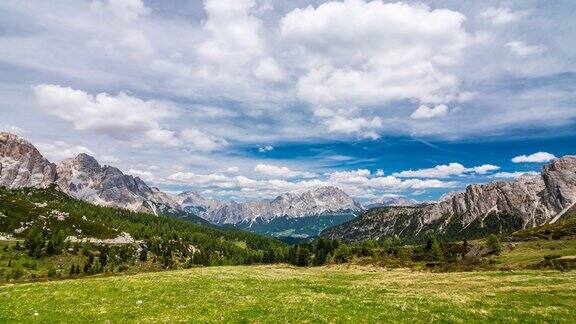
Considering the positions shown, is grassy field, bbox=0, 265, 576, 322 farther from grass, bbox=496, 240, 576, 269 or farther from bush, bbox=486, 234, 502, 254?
bush, bbox=486, 234, 502, 254

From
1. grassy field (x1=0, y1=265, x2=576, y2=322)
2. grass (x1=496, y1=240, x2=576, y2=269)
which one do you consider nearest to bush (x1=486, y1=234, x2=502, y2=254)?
grass (x1=496, y1=240, x2=576, y2=269)

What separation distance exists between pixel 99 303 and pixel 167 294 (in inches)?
248

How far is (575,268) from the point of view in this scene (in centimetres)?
5816

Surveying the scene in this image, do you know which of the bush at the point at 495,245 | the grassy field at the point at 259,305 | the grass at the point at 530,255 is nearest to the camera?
the grassy field at the point at 259,305

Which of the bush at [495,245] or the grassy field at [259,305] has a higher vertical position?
the bush at [495,245]

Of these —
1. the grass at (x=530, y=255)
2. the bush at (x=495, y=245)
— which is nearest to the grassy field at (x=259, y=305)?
the grass at (x=530, y=255)

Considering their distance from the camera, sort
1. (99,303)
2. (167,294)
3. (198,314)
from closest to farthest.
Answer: (198,314) → (99,303) → (167,294)

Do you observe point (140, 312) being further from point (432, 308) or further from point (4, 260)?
point (4, 260)

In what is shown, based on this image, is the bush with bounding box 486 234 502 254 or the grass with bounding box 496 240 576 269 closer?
the grass with bounding box 496 240 576 269

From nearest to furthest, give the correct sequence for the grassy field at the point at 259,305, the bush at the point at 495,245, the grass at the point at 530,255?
the grassy field at the point at 259,305, the grass at the point at 530,255, the bush at the point at 495,245

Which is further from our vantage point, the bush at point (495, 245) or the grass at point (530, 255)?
the bush at point (495, 245)

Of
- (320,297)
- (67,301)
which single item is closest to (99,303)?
(67,301)

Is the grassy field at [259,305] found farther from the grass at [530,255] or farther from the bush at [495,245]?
the bush at [495,245]

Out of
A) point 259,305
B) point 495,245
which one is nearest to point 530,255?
point 495,245
